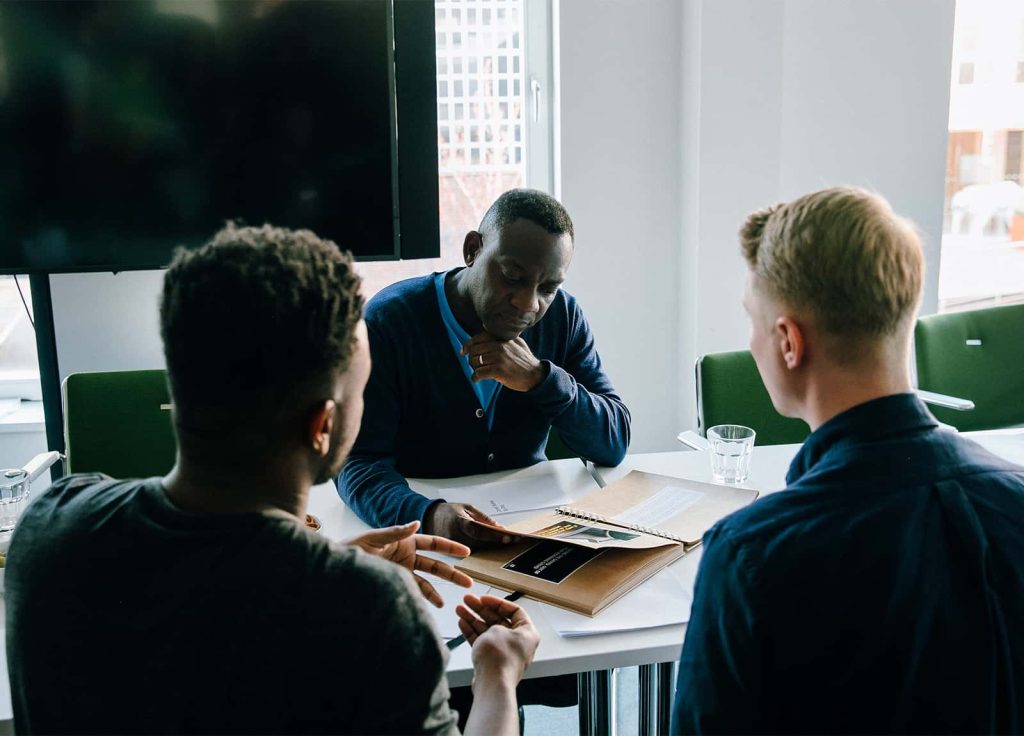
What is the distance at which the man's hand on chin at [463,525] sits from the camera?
154 centimetres

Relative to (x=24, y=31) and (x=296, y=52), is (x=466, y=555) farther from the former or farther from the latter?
(x=24, y=31)

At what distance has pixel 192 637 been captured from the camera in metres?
0.80

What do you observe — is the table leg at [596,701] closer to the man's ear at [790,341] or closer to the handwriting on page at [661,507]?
the handwriting on page at [661,507]

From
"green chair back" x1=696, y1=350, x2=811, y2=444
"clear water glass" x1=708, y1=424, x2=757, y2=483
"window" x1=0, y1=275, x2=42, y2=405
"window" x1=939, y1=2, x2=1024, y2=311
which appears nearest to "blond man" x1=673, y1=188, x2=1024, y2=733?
"clear water glass" x1=708, y1=424, x2=757, y2=483

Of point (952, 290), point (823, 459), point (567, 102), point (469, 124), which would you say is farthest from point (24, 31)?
point (952, 290)

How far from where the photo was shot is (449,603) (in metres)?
1.41

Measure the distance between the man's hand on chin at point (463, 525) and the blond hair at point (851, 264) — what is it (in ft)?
2.24

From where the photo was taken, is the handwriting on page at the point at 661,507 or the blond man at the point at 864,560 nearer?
the blond man at the point at 864,560

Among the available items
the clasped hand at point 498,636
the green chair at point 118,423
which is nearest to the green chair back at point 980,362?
the clasped hand at point 498,636

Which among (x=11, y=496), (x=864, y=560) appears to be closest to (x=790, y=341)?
(x=864, y=560)

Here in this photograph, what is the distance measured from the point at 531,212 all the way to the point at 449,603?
0.84 meters

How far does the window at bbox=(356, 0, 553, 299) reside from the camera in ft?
10.6

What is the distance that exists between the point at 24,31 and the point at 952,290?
3479 mm

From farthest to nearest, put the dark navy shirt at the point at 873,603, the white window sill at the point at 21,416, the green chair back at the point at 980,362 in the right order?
the white window sill at the point at 21,416 → the green chair back at the point at 980,362 → the dark navy shirt at the point at 873,603
